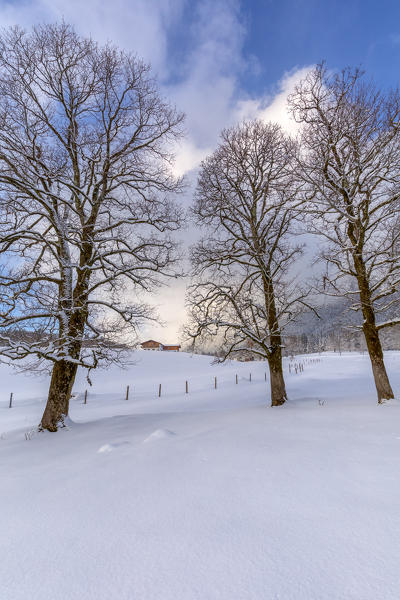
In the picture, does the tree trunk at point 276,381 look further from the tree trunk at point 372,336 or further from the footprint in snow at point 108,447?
the footprint in snow at point 108,447

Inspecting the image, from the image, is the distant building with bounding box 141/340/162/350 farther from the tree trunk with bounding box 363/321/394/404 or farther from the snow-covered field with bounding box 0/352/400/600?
the snow-covered field with bounding box 0/352/400/600

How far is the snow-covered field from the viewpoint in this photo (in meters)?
1.96

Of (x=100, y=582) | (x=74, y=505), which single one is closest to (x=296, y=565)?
(x=100, y=582)

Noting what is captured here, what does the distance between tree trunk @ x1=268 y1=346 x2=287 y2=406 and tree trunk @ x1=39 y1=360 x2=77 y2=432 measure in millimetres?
7131

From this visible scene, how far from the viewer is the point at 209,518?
275 centimetres

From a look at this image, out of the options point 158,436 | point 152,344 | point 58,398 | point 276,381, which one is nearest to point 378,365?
point 276,381

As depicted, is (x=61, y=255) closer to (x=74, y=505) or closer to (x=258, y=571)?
(x=74, y=505)

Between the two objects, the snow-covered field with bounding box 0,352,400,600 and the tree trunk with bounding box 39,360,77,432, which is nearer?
the snow-covered field with bounding box 0,352,400,600

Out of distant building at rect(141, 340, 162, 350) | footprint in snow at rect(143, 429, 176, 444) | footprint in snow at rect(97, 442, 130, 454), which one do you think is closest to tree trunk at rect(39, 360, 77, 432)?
footprint in snow at rect(97, 442, 130, 454)

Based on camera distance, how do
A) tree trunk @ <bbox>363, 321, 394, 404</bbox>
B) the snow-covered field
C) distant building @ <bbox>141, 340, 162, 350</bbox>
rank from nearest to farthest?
the snow-covered field → tree trunk @ <bbox>363, 321, 394, 404</bbox> → distant building @ <bbox>141, 340, 162, 350</bbox>

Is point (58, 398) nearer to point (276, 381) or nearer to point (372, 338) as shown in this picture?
point (276, 381)

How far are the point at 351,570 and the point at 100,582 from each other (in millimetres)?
1850

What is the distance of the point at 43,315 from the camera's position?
26.5ft

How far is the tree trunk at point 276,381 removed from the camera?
1046 cm
